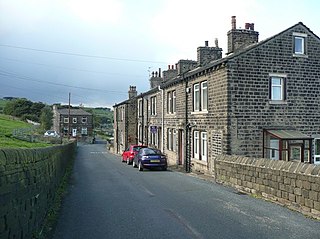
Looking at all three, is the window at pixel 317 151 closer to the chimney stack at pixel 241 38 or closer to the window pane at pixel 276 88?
the window pane at pixel 276 88

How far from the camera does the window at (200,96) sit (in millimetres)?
21406

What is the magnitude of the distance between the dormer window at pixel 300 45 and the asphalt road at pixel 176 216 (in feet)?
32.0

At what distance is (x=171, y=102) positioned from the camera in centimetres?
2870

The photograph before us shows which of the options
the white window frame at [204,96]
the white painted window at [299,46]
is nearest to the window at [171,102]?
the white window frame at [204,96]

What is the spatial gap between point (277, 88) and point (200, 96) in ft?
15.5

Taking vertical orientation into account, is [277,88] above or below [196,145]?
above

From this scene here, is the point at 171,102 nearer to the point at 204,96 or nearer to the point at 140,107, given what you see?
the point at 204,96

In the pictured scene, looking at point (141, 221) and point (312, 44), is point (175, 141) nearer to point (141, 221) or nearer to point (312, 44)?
point (312, 44)

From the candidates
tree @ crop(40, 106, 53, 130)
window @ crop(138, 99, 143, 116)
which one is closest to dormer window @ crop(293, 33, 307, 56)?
window @ crop(138, 99, 143, 116)

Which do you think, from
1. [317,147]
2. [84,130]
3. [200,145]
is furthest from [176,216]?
[84,130]

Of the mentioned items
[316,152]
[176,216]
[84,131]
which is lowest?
[176,216]

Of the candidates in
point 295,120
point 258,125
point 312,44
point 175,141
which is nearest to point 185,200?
point 258,125

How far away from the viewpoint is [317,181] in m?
9.16

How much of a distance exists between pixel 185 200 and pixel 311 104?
11.5 m
